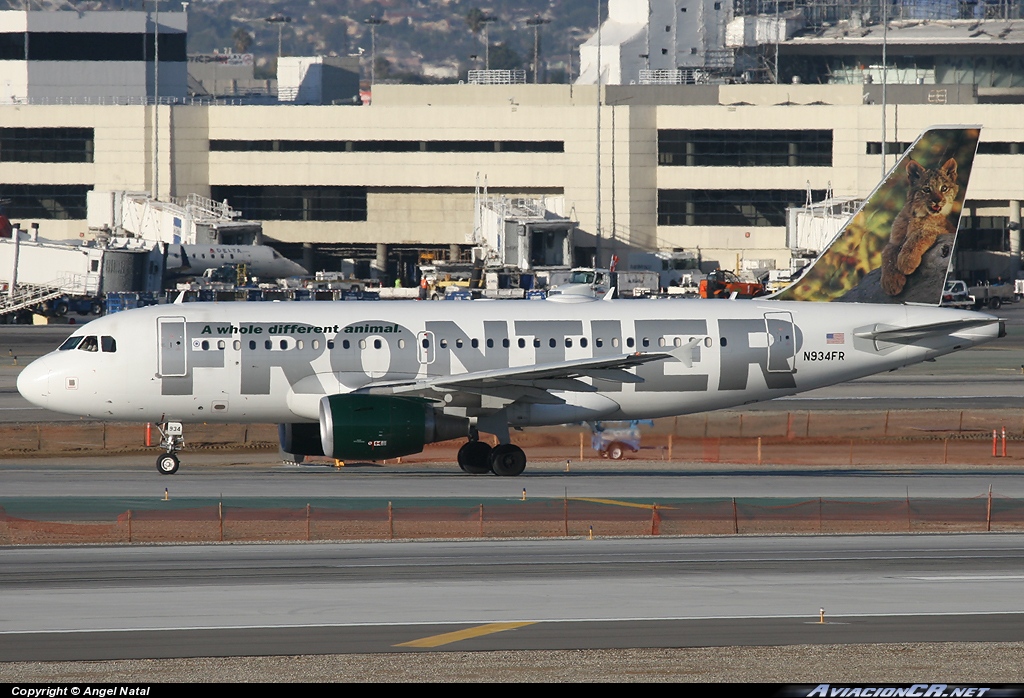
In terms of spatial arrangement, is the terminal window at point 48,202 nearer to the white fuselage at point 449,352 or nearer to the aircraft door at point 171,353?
the white fuselage at point 449,352

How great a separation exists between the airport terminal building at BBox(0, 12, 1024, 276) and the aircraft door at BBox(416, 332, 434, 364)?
260 feet

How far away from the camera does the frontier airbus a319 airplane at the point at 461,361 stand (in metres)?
38.1

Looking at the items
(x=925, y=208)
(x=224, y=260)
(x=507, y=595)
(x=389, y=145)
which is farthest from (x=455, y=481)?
(x=389, y=145)

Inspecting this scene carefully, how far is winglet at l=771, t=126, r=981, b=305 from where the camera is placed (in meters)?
42.8

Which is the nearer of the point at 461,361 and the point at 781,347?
the point at 461,361

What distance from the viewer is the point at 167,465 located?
38594mm

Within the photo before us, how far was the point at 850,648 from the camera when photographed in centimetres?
2139

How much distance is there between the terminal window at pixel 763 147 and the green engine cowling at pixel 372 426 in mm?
84431

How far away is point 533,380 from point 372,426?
4593 mm

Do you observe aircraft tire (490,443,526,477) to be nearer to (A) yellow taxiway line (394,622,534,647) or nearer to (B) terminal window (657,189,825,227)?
(A) yellow taxiway line (394,622,534,647)

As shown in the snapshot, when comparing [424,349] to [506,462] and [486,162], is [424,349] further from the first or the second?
[486,162]

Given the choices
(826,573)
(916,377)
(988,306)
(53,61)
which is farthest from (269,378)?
(53,61)

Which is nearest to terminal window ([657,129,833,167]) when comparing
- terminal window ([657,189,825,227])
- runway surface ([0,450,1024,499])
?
terminal window ([657,189,825,227])

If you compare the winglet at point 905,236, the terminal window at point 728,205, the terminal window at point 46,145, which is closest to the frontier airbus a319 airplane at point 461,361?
the winglet at point 905,236
